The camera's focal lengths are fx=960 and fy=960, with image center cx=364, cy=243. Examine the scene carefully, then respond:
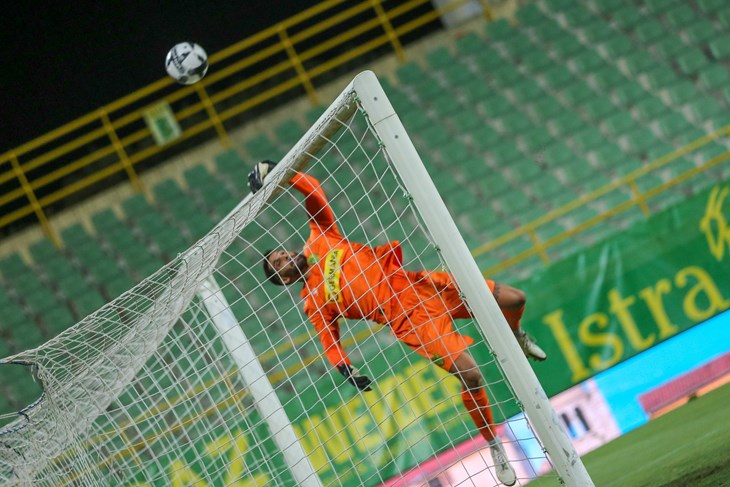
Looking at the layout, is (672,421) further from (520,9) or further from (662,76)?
(520,9)

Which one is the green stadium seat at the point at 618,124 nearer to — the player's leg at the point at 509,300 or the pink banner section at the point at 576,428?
the pink banner section at the point at 576,428

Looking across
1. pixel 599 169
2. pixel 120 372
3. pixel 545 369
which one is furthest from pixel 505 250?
pixel 120 372

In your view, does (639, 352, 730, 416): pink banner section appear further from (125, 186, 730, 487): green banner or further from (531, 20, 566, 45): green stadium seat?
(531, 20, 566, 45): green stadium seat

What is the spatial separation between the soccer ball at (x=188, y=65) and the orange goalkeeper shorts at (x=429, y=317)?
394cm

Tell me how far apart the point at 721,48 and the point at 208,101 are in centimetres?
596

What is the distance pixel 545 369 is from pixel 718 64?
5.53 m

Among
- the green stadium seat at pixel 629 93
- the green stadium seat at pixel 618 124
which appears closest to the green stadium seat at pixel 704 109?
the green stadium seat at pixel 629 93

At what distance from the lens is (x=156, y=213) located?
10859 mm

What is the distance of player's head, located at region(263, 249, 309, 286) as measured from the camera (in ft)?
15.4

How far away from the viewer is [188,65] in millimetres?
7871

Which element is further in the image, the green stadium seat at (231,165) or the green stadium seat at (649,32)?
the green stadium seat at (649,32)

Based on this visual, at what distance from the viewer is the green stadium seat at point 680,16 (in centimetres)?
1147

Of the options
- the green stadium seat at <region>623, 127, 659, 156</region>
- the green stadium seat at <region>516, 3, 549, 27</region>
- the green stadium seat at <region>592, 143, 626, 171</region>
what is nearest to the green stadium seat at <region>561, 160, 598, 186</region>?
the green stadium seat at <region>592, 143, 626, 171</region>

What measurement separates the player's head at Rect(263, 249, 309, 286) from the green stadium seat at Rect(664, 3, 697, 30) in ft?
27.0
